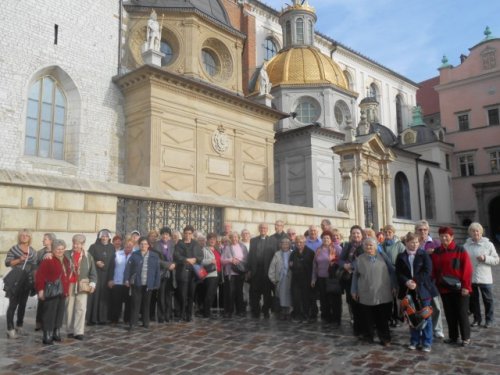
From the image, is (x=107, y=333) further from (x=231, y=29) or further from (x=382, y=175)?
(x=231, y=29)

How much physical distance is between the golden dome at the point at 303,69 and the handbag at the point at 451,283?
23389 mm

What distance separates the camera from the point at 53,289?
6.30 meters

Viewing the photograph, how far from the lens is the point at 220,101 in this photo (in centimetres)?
1983

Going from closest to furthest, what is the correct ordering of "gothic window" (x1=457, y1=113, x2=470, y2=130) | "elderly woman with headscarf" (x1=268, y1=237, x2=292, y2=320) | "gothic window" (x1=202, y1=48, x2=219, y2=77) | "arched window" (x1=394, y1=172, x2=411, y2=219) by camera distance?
"elderly woman with headscarf" (x1=268, y1=237, x2=292, y2=320)
"gothic window" (x1=202, y1=48, x2=219, y2=77)
"arched window" (x1=394, y1=172, x2=411, y2=219)
"gothic window" (x1=457, y1=113, x2=470, y2=130)

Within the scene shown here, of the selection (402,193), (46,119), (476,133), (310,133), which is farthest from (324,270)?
(476,133)

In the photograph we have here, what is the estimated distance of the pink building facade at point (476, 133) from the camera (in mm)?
35906

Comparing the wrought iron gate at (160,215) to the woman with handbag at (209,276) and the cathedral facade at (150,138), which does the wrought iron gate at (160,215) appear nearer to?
the cathedral facade at (150,138)

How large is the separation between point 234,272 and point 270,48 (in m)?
30.6

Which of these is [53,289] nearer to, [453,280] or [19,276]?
[19,276]

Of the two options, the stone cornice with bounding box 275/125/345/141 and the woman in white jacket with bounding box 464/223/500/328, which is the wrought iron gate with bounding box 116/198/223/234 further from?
the stone cornice with bounding box 275/125/345/141

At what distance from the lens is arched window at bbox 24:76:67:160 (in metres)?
15.5

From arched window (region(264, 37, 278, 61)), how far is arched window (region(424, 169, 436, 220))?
15.5 metres

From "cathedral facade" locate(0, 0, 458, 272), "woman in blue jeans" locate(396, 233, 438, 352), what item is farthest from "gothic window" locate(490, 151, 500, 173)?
"woman in blue jeans" locate(396, 233, 438, 352)

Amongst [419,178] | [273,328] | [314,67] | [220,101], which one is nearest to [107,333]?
[273,328]
